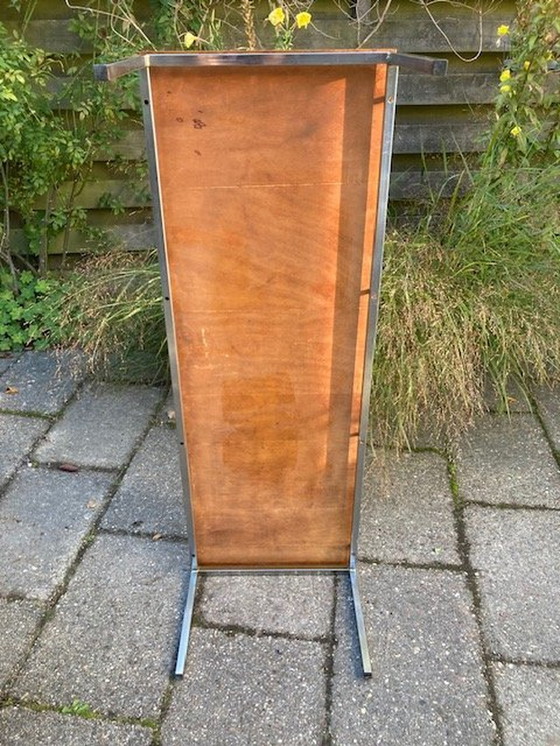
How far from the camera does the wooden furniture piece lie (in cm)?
128

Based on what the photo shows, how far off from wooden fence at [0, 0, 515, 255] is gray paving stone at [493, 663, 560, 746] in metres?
2.16

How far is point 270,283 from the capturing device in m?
1.48

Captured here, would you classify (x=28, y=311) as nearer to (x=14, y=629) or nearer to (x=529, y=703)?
(x=14, y=629)

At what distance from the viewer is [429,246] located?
8.70ft

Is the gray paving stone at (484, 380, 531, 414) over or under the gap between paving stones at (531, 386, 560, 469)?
over

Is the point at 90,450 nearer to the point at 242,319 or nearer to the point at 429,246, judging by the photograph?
the point at 242,319

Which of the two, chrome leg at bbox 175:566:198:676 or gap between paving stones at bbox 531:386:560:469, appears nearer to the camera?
chrome leg at bbox 175:566:198:676

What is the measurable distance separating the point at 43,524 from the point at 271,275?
50.3 inches

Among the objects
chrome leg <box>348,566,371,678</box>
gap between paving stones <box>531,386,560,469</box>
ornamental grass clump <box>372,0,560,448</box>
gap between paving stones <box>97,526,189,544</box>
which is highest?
ornamental grass clump <box>372,0,560,448</box>

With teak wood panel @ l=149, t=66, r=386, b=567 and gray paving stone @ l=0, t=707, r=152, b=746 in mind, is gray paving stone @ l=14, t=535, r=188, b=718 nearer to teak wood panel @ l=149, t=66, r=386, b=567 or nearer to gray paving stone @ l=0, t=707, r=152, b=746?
gray paving stone @ l=0, t=707, r=152, b=746

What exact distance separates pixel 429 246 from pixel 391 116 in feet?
4.62

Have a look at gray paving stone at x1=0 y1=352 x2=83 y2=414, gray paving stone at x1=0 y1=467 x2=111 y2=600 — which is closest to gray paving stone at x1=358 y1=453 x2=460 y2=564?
gray paving stone at x1=0 y1=467 x2=111 y2=600

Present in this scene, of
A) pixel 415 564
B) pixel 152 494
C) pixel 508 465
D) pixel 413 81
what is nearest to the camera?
pixel 415 564

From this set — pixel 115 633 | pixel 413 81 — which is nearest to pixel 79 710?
pixel 115 633
